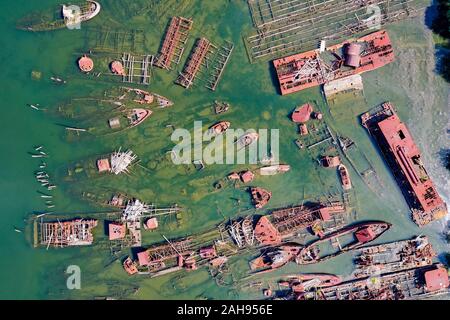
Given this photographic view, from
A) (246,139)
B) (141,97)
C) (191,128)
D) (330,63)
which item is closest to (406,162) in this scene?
(330,63)

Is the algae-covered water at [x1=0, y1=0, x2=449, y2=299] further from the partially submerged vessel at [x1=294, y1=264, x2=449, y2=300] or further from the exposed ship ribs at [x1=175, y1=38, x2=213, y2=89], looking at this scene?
the partially submerged vessel at [x1=294, y1=264, x2=449, y2=300]

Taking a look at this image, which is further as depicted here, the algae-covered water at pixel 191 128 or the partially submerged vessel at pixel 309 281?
the partially submerged vessel at pixel 309 281

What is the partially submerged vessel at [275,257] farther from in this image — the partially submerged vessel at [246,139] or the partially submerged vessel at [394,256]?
the partially submerged vessel at [246,139]

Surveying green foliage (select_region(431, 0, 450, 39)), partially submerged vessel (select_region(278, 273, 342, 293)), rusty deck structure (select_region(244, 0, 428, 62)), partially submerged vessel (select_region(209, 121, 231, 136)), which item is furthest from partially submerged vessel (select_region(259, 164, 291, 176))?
green foliage (select_region(431, 0, 450, 39))

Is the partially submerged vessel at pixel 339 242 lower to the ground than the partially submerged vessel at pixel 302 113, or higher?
lower

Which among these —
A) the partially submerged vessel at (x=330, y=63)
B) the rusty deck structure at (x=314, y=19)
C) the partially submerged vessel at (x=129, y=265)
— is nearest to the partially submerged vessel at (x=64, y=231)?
the partially submerged vessel at (x=129, y=265)

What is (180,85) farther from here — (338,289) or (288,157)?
(338,289)

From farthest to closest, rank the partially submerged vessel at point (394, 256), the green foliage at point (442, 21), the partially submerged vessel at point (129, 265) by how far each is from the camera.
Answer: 1. the partially submerged vessel at point (129, 265)
2. the partially submerged vessel at point (394, 256)
3. the green foliage at point (442, 21)
